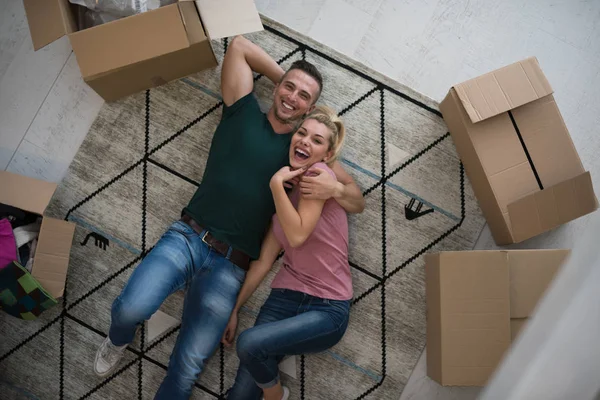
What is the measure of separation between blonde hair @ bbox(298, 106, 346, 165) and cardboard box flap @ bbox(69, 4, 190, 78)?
1.72 feet

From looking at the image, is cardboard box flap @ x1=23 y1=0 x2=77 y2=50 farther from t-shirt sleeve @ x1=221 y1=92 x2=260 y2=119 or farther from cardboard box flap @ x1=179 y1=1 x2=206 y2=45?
t-shirt sleeve @ x1=221 y1=92 x2=260 y2=119


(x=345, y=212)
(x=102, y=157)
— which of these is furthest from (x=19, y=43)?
(x=345, y=212)

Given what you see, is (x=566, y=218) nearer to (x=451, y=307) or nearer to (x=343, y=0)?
(x=451, y=307)

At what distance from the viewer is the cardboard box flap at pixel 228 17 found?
1.95m

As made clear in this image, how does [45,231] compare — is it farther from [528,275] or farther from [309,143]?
[528,275]

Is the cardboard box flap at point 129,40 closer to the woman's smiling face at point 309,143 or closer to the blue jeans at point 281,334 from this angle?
the woman's smiling face at point 309,143

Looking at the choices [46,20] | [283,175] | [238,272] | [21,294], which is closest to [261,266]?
[238,272]

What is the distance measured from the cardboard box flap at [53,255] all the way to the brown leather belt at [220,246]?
49 centimetres

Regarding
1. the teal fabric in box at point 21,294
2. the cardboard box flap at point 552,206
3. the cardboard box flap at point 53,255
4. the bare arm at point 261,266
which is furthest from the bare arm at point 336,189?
the teal fabric in box at point 21,294

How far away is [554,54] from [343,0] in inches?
35.3

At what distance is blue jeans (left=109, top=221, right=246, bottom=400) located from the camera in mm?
1936

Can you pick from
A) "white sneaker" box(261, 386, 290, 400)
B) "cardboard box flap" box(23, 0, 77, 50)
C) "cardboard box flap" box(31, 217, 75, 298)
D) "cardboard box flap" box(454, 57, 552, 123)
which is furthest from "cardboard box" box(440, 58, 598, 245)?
"cardboard box flap" box(31, 217, 75, 298)

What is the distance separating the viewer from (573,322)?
135 cm

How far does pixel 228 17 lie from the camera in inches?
77.6
